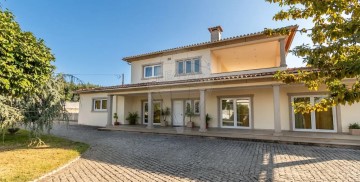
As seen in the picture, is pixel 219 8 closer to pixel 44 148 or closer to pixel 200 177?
pixel 200 177

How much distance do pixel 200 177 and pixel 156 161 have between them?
205cm

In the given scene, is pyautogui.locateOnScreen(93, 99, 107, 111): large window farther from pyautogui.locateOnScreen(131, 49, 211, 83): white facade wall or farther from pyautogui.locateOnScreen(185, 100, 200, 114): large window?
pyautogui.locateOnScreen(185, 100, 200, 114): large window

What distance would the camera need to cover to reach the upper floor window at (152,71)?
1652cm

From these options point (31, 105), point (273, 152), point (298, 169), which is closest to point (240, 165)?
point (298, 169)

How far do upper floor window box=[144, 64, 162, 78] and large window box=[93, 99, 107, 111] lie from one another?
4889 millimetres

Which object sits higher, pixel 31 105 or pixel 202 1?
pixel 202 1

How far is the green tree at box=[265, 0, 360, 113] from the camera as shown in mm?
2715

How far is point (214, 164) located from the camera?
604 cm

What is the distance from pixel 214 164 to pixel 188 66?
1026 centimetres

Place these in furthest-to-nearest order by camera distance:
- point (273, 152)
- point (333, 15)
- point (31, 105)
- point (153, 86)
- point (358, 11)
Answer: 1. point (153, 86)
2. point (31, 105)
3. point (273, 152)
4. point (333, 15)
5. point (358, 11)

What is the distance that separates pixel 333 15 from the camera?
348 centimetres

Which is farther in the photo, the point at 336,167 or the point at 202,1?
the point at 202,1

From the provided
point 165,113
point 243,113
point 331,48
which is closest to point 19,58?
point 331,48

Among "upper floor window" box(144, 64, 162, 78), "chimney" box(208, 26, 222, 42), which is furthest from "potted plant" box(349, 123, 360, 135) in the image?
"upper floor window" box(144, 64, 162, 78)
